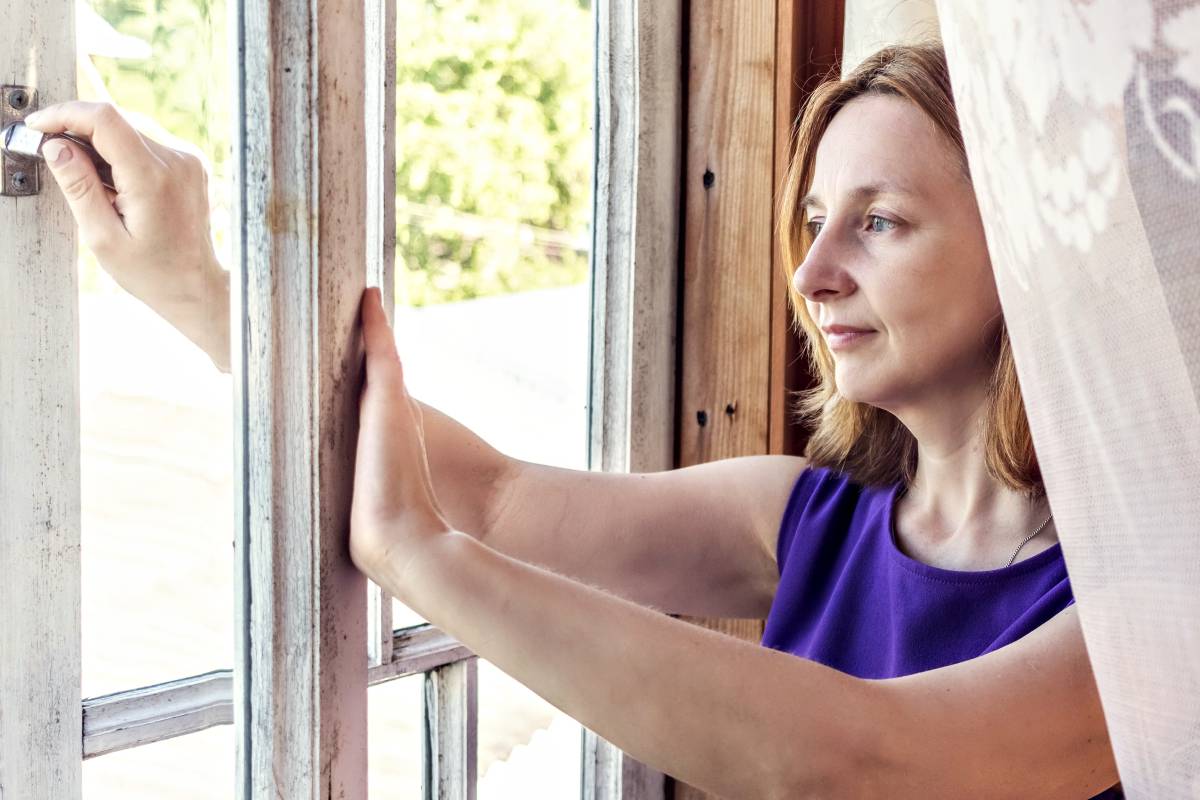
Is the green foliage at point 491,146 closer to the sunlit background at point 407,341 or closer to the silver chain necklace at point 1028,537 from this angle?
the sunlit background at point 407,341

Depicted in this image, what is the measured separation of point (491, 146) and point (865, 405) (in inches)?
21.5

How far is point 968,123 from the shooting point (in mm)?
411

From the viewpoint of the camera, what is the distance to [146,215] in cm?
77

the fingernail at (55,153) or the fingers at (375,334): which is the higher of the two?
the fingernail at (55,153)

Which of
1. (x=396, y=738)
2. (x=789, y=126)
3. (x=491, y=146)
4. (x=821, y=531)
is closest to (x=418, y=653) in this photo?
(x=396, y=738)

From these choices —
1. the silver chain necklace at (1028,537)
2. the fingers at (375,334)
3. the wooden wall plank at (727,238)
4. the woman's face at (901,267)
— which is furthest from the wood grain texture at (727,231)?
the fingers at (375,334)

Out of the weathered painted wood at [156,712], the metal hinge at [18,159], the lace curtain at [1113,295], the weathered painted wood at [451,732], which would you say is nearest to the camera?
the lace curtain at [1113,295]

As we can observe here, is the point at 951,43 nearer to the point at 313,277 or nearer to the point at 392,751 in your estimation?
the point at 313,277

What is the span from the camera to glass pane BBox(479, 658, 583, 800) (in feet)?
4.36

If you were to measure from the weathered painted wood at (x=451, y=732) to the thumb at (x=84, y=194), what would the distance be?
68cm

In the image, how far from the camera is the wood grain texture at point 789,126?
1.41m

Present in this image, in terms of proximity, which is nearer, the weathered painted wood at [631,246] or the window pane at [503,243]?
the window pane at [503,243]

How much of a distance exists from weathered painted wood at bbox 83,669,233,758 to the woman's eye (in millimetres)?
712

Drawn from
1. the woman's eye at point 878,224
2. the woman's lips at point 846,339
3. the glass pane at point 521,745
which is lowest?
the glass pane at point 521,745
